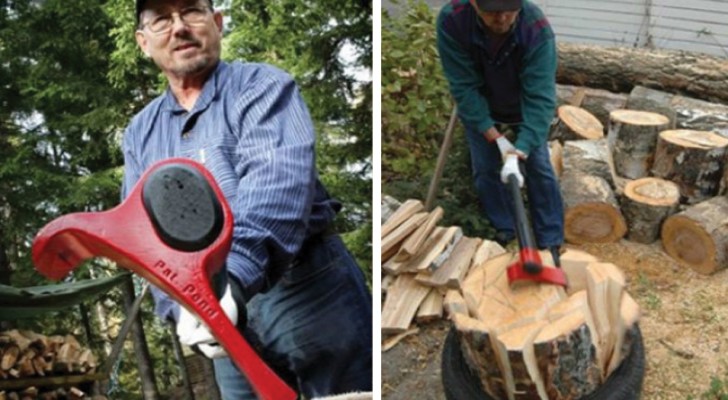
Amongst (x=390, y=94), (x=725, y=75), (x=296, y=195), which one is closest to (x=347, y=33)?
(x=390, y=94)

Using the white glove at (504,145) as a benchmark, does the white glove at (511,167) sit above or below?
below

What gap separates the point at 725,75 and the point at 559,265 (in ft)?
2.09

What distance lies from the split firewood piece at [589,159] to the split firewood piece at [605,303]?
233mm

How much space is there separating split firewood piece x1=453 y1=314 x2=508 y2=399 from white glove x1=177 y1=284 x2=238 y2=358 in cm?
73

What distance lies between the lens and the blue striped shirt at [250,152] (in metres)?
1.93

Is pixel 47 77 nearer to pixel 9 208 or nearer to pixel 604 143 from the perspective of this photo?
pixel 9 208

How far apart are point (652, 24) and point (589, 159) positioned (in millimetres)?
373

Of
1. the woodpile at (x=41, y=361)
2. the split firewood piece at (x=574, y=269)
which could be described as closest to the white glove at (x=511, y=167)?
the split firewood piece at (x=574, y=269)

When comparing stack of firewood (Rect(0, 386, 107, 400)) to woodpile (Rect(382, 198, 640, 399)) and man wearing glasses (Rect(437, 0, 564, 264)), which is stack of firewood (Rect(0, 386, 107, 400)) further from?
man wearing glasses (Rect(437, 0, 564, 264))

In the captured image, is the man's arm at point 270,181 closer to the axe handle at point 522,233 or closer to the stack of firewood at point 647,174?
the axe handle at point 522,233

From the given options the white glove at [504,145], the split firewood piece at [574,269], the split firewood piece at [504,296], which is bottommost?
the split firewood piece at [504,296]

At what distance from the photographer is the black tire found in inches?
94.2

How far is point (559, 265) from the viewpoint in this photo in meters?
2.42

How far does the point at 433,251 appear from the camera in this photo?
8.37ft
